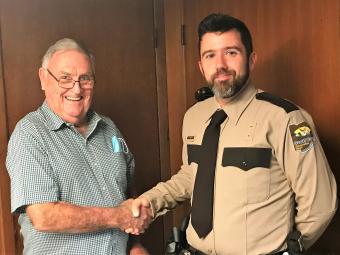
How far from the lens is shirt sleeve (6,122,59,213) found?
149 cm

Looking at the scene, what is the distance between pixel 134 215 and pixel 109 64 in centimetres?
91

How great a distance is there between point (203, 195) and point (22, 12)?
117 centimetres

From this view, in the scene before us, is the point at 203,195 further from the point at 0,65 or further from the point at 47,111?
the point at 0,65

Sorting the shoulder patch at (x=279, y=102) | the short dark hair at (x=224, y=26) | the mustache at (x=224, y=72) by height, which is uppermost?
the short dark hair at (x=224, y=26)

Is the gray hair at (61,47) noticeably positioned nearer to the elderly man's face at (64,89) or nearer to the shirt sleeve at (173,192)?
the elderly man's face at (64,89)

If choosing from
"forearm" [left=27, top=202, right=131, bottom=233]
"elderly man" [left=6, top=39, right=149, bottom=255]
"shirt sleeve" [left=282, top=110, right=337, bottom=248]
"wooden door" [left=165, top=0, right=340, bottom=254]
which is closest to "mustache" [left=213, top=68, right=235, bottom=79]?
"shirt sleeve" [left=282, top=110, right=337, bottom=248]

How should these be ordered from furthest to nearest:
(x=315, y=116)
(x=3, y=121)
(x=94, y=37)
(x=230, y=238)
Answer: (x=94, y=37)
(x=3, y=121)
(x=315, y=116)
(x=230, y=238)

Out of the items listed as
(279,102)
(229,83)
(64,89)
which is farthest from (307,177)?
(64,89)

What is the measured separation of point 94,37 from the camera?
219cm

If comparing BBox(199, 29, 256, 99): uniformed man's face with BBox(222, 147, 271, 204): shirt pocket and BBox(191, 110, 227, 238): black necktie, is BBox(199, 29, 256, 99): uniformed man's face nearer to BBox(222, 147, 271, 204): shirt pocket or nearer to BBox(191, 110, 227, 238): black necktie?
BBox(191, 110, 227, 238): black necktie

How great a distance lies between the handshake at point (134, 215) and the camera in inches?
65.1

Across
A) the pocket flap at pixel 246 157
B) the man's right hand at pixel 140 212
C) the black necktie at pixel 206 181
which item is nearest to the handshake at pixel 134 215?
the man's right hand at pixel 140 212

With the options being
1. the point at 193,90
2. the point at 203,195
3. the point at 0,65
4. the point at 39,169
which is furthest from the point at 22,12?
the point at 203,195

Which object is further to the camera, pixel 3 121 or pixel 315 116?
pixel 3 121
